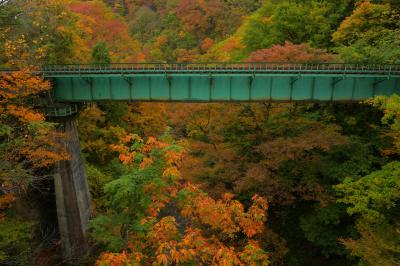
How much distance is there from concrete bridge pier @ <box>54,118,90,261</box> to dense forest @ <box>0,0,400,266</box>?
942mm

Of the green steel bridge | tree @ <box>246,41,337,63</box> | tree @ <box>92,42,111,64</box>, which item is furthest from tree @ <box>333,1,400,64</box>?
tree @ <box>92,42,111,64</box>

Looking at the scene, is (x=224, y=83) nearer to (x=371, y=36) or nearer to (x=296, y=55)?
(x=296, y=55)

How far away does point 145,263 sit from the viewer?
33.1 feet

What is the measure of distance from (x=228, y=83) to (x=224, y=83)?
0.83 ft

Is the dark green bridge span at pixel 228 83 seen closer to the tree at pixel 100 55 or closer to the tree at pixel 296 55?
the tree at pixel 296 55

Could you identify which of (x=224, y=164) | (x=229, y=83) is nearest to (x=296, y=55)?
(x=229, y=83)

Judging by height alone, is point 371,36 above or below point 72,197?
above

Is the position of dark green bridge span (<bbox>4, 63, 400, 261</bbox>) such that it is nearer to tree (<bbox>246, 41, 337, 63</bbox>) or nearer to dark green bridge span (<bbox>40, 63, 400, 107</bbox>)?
dark green bridge span (<bbox>40, 63, 400, 107</bbox>)

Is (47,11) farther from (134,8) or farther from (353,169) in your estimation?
(134,8)

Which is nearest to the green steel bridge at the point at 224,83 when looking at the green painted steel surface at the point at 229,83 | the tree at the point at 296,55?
the green painted steel surface at the point at 229,83

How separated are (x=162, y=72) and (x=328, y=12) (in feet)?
71.3

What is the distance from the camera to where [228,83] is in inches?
826

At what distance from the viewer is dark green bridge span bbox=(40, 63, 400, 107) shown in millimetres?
19984

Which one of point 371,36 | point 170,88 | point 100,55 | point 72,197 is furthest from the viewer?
point 100,55
